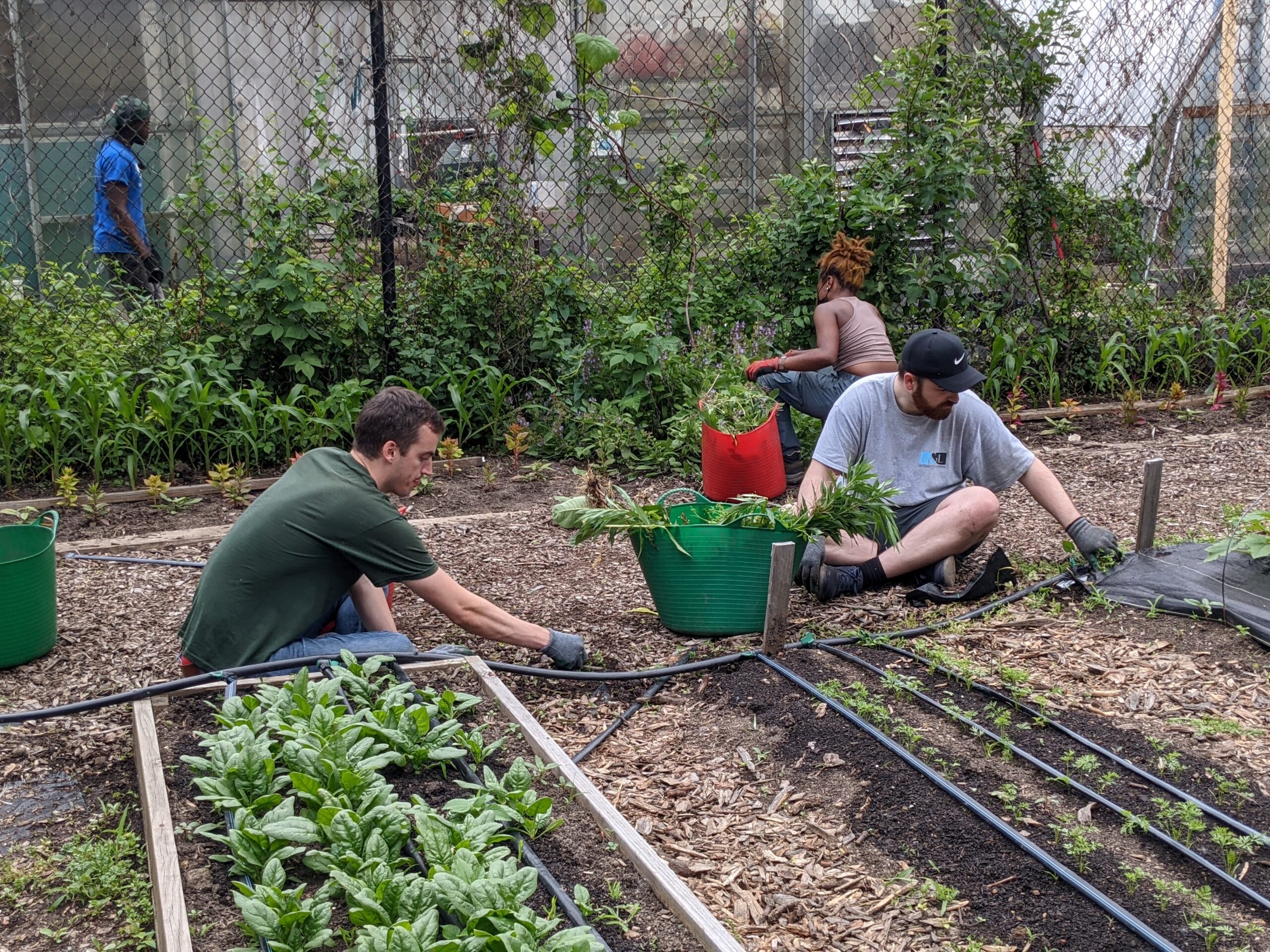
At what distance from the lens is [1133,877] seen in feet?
8.45

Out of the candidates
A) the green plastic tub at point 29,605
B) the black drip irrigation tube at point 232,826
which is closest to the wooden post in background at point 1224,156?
the black drip irrigation tube at point 232,826

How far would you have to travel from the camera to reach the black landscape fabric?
3916mm

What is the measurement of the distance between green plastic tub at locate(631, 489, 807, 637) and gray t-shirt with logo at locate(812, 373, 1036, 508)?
557 millimetres

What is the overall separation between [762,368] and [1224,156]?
455 centimetres

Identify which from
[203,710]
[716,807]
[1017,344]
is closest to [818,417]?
[1017,344]

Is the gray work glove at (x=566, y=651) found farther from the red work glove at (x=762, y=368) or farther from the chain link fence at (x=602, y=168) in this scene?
the chain link fence at (x=602, y=168)

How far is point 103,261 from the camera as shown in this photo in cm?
617

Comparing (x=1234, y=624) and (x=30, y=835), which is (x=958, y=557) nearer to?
(x=1234, y=624)

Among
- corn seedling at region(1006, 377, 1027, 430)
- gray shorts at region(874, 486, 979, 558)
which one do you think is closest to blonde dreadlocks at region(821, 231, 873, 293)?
corn seedling at region(1006, 377, 1027, 430)

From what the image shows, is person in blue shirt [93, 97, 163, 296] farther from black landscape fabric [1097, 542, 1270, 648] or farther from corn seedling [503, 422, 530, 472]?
black landscape fabric [1097, 542, 1270, 648]

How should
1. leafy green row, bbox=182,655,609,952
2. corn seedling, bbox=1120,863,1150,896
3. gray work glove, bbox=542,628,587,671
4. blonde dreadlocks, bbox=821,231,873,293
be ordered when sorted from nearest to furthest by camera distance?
leafy green row, bbox=182,655,609,952, corn seedling, bbox=1120,863,1150,896, gray work glove, bbox=542,628,587,671, blonde dreadlocks, bbox=821,231,873,293

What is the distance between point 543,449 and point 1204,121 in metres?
5.31

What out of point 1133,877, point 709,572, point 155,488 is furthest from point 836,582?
point 155,488

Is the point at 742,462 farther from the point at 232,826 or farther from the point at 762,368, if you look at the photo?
the point at 232,826
